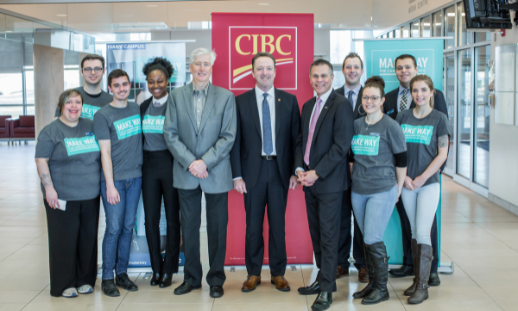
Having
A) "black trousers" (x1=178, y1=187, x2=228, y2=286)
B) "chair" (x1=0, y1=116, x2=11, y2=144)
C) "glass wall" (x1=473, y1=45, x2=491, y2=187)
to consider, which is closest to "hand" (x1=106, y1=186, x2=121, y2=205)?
"black trousers" (x1=178, y1=187, x2=228, y2=286)

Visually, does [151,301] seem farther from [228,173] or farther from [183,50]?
[183,50]

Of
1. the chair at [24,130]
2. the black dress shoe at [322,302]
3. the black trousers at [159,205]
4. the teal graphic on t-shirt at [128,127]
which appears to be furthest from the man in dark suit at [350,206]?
the chair at [24,130]

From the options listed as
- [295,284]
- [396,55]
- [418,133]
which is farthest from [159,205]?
[396,55]

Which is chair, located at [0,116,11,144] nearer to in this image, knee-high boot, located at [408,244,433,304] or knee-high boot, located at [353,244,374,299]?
knee-high boot, located at [353,244,374,299]

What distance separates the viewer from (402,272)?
157 inches

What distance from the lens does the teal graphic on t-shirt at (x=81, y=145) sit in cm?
342

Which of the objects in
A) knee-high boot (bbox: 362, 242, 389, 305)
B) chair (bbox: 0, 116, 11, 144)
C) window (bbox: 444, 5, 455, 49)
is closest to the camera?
knee-high boot (bbox: 362, 242, 389, 305)

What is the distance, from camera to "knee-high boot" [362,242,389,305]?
336cm

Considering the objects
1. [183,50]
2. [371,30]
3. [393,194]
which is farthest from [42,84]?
[393,194]

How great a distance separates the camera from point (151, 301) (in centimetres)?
351

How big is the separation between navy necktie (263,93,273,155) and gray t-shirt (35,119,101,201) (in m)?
1.26

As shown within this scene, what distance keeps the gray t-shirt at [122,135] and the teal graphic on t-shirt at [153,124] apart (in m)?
0.06

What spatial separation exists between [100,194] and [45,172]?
440 millimetres

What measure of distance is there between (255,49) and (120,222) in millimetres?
1811
